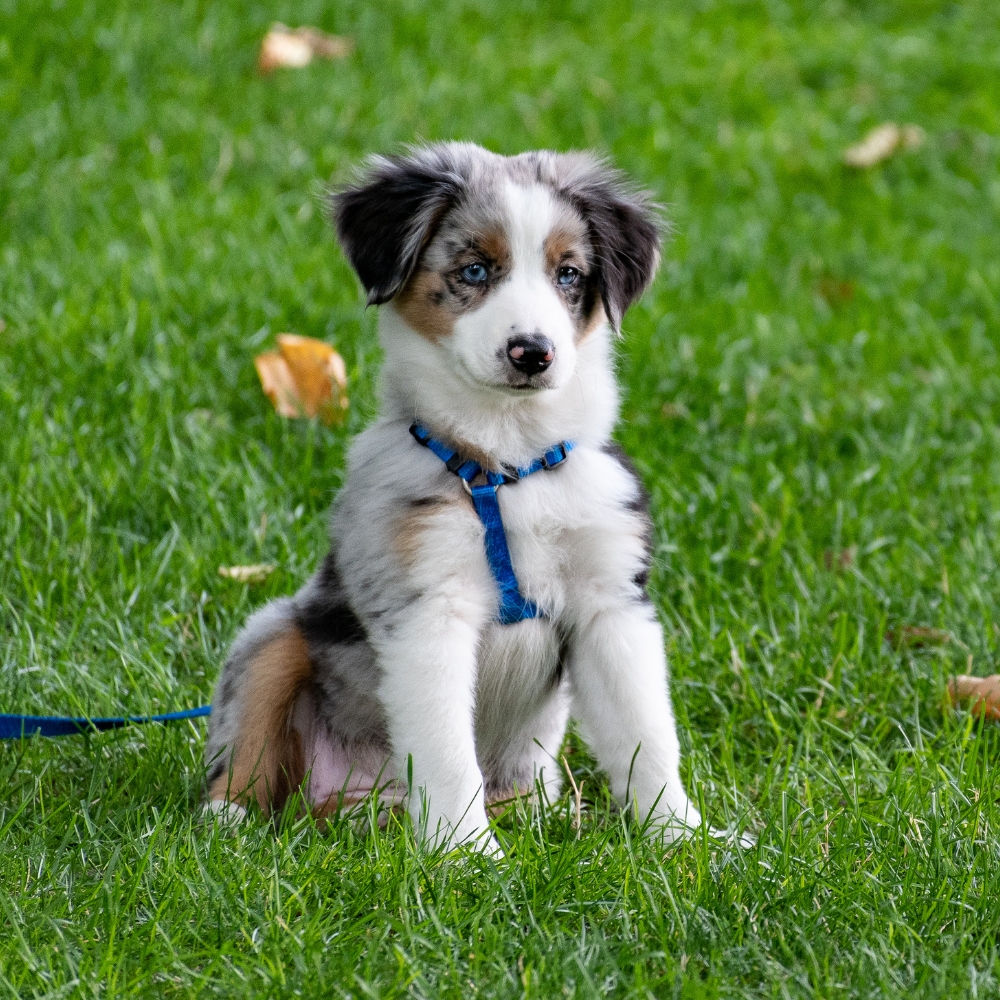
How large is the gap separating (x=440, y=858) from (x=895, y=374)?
4.05 m

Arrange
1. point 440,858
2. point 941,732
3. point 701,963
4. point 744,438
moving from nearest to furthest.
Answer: point 701,963
point 440,858
point 941,732
point 744,438

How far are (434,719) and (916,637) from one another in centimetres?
188

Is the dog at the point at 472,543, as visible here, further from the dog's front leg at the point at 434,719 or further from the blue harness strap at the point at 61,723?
the blue harness strap at the point at 61,723

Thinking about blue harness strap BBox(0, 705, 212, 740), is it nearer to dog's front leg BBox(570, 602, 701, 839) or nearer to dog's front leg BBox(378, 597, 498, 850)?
dog's front leg BBox(378, 597, 498, 850)

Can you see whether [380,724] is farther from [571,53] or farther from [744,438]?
[571,53]

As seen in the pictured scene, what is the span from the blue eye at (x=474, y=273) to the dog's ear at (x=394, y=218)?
0.14 meters

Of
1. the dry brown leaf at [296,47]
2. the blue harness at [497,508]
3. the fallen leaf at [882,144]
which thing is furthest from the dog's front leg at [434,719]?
the fallen leaf at [882,144]

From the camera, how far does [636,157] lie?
767cm

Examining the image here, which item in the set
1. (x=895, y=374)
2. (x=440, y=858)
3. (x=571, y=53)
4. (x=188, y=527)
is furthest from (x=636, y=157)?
(x=440, y=858)

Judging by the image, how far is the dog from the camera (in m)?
3.04

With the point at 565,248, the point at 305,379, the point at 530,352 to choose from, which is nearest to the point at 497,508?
the point at 530,352

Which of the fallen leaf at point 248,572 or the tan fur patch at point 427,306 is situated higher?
the tan fur patch at point 427,306

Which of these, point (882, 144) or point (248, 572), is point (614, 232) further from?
point (882, 144)

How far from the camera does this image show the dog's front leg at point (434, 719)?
296 centimetres
